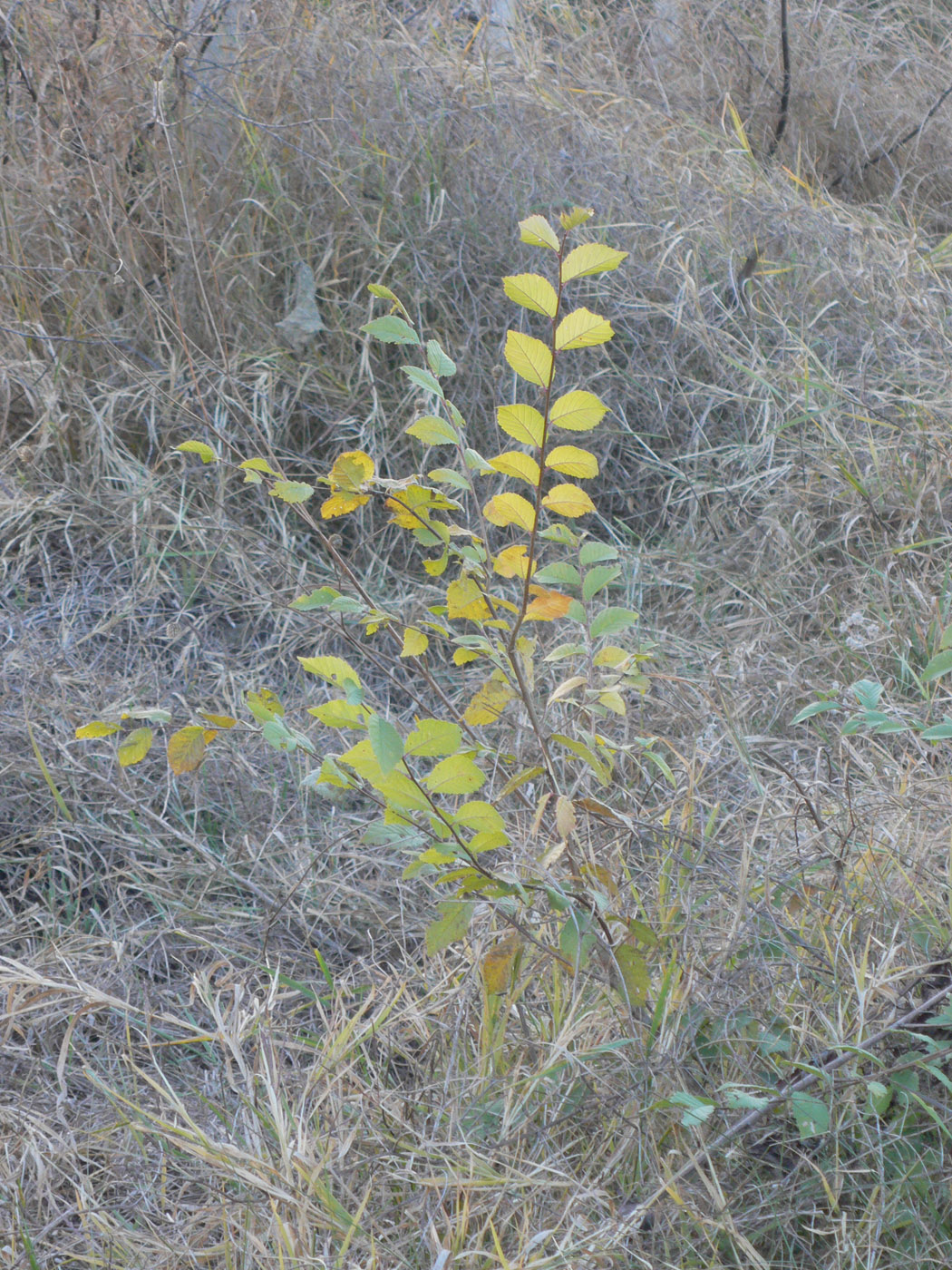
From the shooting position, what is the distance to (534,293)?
3.03 feet

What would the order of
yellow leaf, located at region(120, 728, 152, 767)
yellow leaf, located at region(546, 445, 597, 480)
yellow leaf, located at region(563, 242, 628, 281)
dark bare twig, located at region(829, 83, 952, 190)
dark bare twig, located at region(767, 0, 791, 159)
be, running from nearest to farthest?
yellow leaf, located at region(563, 242, 628, 281), yellow leaf, located at region(546, 445, 597, 480), yellow leaf, located at region(120, 728, 152, 767), dark bare twig, located at region(767, 0, 791, 159), dark bare twig, located at region(829, 83, 952, 190)

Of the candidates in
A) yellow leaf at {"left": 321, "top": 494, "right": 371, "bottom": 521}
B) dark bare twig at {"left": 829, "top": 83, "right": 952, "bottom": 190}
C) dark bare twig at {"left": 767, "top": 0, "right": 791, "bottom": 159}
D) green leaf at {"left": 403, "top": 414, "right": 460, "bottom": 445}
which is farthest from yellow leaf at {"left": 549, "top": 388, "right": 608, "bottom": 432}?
dark bare twig at {"left": 829, "top": 83, "right": 952, "bottom": 190}

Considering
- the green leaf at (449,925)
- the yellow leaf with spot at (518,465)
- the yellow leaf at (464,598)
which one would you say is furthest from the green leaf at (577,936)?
the yellow leaf with spot at (518,465)

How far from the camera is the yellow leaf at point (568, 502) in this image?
1.02 meters

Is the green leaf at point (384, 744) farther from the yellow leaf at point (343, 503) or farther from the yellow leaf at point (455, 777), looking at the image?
the yellow leaf at point (343, 503)

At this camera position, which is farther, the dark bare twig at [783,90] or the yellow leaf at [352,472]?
the dark bare twig at [783,90]

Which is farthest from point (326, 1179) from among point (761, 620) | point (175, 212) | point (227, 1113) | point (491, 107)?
point (491, 107)

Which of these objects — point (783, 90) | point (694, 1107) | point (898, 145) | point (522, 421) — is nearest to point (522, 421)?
point (522, 421)

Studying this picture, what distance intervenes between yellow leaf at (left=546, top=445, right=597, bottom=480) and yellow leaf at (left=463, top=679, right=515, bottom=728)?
27 centimetres

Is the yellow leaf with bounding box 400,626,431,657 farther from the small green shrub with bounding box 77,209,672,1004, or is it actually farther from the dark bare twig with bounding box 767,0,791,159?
the dark bare twig with bounding box 767,0,791,159

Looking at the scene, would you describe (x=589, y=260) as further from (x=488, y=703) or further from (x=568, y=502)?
(x=488, y=703)

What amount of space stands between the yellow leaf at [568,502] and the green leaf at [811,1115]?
1.92 feet

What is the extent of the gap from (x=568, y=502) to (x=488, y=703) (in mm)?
266

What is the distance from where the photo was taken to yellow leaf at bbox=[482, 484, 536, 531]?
3.38 feet
